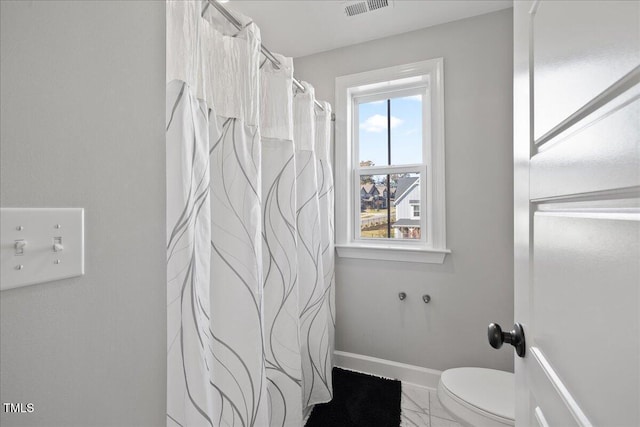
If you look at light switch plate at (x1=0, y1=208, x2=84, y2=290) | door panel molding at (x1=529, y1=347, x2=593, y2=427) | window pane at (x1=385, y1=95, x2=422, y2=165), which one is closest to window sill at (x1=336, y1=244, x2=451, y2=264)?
window pane at (x1=385, y1=95, x2=422, y2=165)

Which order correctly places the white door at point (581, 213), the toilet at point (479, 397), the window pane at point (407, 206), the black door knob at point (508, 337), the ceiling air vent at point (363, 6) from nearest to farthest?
the white door at point (581, 213) → the black door knob at point (508, 337) → the toilet at point (479, 397) → the ceiling air vent at point (363, 6) → the window pane at point (407, 206)

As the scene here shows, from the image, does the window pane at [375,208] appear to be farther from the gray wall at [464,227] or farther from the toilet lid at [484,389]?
the toilet lid at [484,389]

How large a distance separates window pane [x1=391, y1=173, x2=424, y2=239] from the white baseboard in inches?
33.5

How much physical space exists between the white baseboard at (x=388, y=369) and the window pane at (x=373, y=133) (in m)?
1.37

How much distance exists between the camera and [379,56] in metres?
2.10

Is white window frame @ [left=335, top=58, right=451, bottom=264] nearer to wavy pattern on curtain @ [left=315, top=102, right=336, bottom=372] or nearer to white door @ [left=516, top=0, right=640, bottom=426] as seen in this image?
wavy pattern on curtain @ [left=315, top=102, right=336, bottom=372]

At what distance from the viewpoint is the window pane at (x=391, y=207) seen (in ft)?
7.00

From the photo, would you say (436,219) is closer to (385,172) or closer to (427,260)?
(427,260)

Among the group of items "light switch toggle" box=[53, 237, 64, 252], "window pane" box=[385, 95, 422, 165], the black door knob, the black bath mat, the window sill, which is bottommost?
the black bath mat

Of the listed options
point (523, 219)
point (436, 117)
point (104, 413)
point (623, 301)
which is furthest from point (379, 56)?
point (104, 413)

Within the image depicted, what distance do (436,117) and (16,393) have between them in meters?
2.10

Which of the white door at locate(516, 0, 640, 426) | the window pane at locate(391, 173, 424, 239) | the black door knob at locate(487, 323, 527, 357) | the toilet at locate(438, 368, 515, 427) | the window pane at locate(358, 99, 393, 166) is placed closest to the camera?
the white door at locate(516, 0, 640, 426)

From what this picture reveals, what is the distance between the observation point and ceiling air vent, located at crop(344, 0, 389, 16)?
1.72 metres

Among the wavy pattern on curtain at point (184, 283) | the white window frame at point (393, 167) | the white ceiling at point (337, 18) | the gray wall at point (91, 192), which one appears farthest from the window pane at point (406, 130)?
the gray wall at point (91, 192)
